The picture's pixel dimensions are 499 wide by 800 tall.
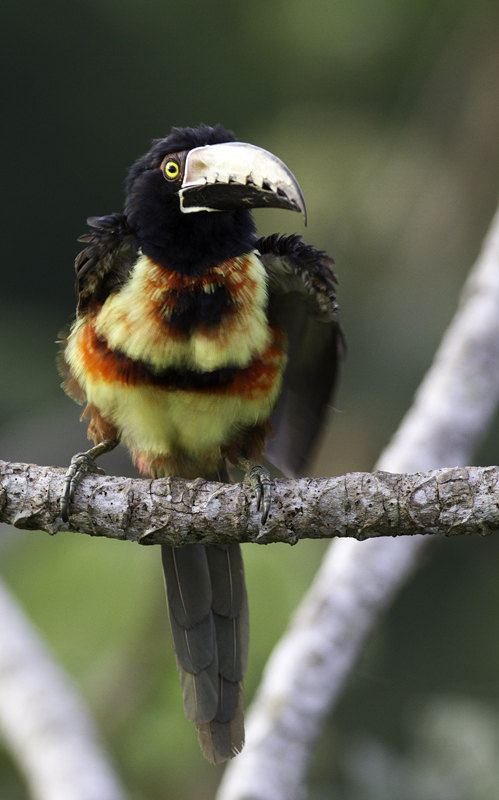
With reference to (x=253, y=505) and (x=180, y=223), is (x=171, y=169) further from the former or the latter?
(x=253, y=505)

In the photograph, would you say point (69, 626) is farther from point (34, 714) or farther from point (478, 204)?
point (478, 204)

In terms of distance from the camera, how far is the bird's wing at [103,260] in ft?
8.57

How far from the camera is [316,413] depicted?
115 inches

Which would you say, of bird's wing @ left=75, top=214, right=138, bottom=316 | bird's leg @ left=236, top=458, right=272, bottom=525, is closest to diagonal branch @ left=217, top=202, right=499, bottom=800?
bird's leg @ left=236, top=458, right=272, bottom=525

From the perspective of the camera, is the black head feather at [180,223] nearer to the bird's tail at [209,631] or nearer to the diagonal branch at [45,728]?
the bird's tail at [209,631]

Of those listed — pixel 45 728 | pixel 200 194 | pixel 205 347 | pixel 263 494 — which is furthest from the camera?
pixel 45 728

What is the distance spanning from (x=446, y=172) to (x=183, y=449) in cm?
457

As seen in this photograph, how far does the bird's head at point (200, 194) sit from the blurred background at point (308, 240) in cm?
211

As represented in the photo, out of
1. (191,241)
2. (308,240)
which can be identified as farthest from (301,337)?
(308,240)

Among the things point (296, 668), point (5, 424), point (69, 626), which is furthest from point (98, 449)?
point (5, 424)

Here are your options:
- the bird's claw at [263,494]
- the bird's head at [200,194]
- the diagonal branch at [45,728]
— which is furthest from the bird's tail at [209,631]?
the bird's head at [200,194]

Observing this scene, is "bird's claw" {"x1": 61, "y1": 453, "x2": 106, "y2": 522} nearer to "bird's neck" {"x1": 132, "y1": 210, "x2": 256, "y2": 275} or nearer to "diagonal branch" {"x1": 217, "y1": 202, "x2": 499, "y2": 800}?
"bird's neck" {"x1": 132, "y1": 210, "x2": 256, "y2": 275}

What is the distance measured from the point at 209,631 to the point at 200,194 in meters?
1.36

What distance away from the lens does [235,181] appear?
249 cm
